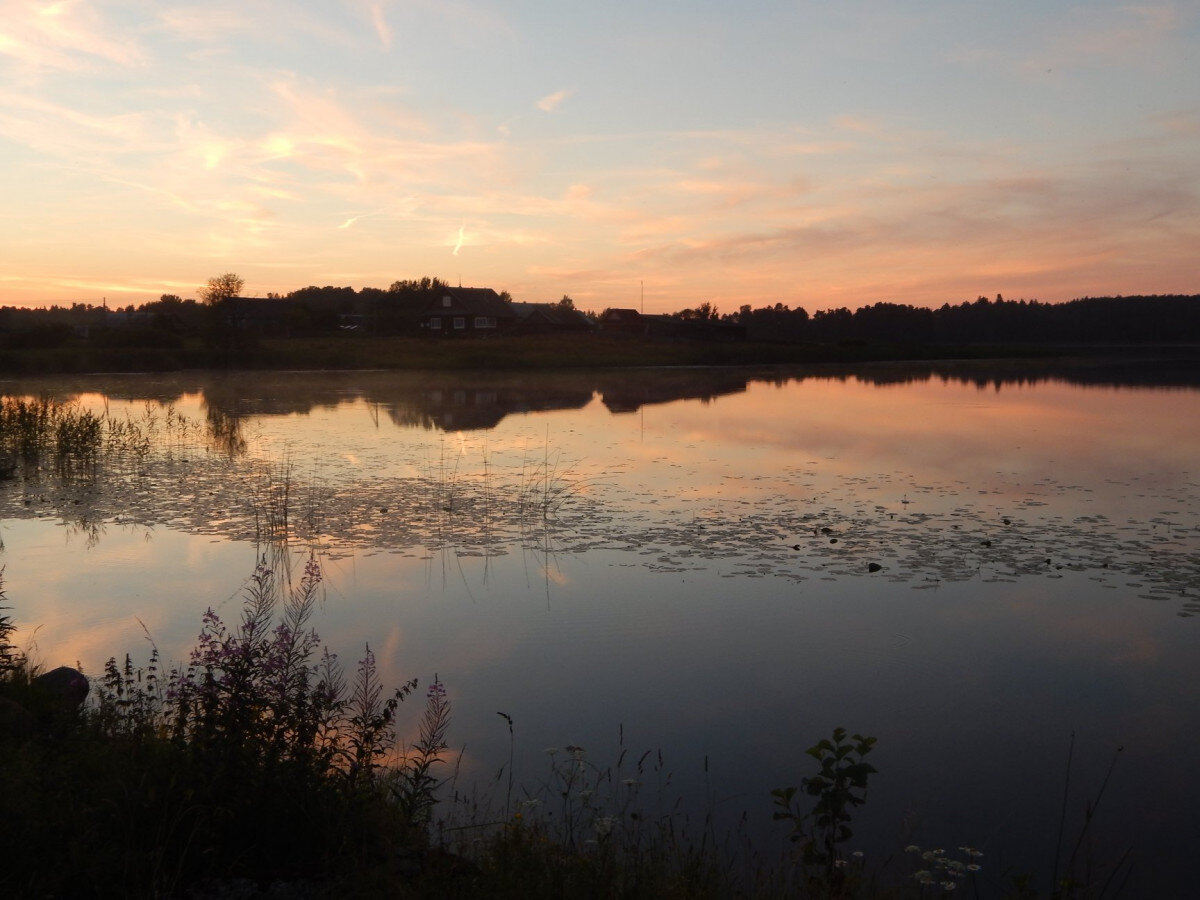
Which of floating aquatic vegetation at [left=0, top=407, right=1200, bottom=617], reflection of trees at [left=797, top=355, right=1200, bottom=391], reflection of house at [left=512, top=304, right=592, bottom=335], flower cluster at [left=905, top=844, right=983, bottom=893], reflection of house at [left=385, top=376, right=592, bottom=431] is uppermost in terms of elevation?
reflection of house at [left=512, top=304, right=592, bottom=335]

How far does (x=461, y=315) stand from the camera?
90.3 m

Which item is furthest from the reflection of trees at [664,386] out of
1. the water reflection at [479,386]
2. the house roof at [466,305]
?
the house roof at [466,305]

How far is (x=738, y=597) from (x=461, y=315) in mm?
82651

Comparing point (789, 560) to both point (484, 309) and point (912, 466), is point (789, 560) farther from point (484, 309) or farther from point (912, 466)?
point (484, 309)

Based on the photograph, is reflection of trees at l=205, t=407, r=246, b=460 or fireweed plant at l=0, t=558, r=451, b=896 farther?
reflection of trees at l=205, t=407, r=246, b=460

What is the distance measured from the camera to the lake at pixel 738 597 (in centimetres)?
629

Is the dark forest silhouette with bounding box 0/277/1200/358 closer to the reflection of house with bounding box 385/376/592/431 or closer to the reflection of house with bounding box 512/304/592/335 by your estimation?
the reflection of house with bounding box 512/304/592/335

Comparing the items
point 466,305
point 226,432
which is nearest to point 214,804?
point 226,432

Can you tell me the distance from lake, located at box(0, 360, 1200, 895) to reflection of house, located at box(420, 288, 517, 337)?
2641 inches

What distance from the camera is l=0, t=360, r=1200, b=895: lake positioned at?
629cm

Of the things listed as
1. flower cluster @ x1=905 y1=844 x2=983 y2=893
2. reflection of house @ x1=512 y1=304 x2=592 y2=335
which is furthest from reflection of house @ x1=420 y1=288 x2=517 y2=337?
flower cluster @ x1=905 y1=844 x2=983 y2=893

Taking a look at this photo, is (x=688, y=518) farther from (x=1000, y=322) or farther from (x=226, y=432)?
(x=1000, y=322)

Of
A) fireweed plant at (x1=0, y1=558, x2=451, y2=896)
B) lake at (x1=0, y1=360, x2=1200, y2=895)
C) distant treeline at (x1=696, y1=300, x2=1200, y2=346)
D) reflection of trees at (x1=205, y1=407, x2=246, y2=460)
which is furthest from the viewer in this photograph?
distant treeline at (x1=696, y1=300, x2=1200, y2=346)

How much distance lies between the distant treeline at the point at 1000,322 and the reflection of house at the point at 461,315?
3929cm
